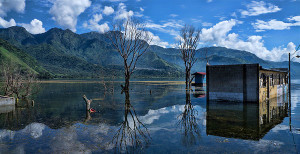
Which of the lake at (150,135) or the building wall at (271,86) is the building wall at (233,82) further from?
the lake at (150,135)

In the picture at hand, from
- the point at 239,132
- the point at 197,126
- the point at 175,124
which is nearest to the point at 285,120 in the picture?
the point at 239,132

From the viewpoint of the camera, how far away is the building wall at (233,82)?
25875mm

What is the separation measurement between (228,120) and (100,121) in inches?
416

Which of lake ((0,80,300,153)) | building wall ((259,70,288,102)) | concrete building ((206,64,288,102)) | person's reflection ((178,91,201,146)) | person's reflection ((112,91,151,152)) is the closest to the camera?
lake ((0,80,300,153))

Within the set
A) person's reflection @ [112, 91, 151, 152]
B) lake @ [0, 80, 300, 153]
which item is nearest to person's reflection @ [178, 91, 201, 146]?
lake @ [0, 80, 300, 153]

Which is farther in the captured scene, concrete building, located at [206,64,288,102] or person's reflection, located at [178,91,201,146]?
concrete building, located at [206,64,288,102]

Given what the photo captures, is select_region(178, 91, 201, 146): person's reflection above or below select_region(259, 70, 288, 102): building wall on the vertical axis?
below

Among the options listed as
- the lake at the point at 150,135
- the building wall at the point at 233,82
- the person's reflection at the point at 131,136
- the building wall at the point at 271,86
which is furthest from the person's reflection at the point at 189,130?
the building wall at the point at 271,86

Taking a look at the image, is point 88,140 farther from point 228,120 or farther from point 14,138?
point 228,120

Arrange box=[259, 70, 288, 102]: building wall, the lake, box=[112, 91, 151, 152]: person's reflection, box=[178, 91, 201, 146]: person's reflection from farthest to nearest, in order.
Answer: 1. box=[259, 70, 288, 102]: building wall
2. box=[178, 91, 201, 146]: person's reflection
3. box=[112, 91, 151, 152]: person's reflection
4. the lake

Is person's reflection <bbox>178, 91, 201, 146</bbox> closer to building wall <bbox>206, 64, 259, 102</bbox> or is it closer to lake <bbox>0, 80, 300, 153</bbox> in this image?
lake <bbox>0, 80, 300, 153</bbox>

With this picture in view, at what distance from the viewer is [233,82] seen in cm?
2716

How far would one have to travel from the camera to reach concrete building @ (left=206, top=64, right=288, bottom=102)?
25.8m

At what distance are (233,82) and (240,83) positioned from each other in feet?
2.98
